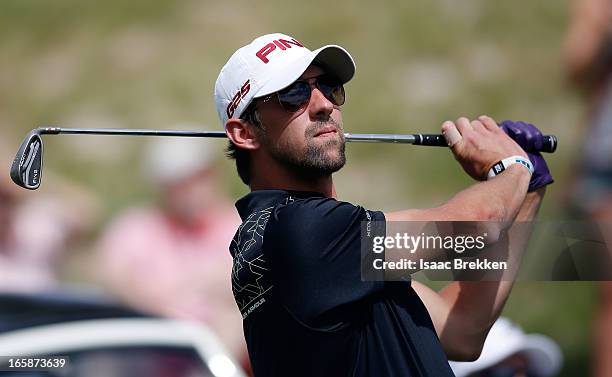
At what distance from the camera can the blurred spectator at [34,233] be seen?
660 centimetres

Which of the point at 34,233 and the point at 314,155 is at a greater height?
the point at 34,233

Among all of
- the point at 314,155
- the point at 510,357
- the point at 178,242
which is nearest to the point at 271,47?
the point at 314,155

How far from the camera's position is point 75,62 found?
9.98m

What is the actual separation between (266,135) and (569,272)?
44.5 inches

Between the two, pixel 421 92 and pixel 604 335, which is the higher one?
pixel 421 92

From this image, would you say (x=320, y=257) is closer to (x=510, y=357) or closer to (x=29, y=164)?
(x=29, y=164)

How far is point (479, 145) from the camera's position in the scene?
3408 millimetres

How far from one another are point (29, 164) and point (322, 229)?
4.06ft

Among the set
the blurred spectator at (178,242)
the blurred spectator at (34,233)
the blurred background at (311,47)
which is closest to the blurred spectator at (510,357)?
the blurred spectator at (178,242)

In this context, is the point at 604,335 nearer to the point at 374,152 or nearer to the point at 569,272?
the point at 569,272

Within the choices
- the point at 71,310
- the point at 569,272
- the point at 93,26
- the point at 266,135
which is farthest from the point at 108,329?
the point at 93,26

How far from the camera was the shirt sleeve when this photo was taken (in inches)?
119

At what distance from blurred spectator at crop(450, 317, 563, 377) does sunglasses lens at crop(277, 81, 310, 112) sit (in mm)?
1608

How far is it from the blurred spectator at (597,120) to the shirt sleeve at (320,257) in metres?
2.17
